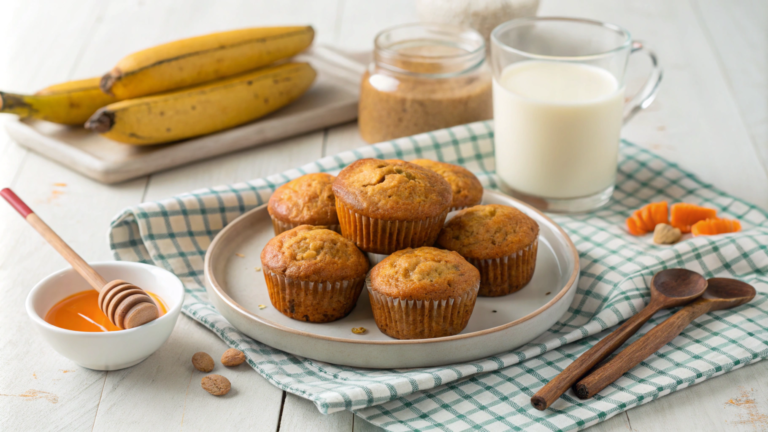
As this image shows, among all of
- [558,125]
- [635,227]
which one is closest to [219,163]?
[558,125]

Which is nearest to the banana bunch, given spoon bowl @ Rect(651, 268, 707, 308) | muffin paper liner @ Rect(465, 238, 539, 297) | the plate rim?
the plate rim

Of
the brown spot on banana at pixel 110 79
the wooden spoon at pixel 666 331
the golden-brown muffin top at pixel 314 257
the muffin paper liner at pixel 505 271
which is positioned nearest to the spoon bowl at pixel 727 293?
the wooden spoon at pixel 666 331

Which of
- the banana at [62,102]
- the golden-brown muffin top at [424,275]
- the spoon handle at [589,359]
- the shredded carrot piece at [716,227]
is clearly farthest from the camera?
the banana at [62,102]

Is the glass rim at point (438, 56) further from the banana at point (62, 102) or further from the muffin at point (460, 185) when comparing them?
the banana at point (62, 102)

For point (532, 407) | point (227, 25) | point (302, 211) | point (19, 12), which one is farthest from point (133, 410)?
point (19, 12)

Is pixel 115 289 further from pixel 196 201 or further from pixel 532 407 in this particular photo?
pixel 532 407

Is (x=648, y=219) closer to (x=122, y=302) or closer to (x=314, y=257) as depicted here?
(x=314, y=257)
